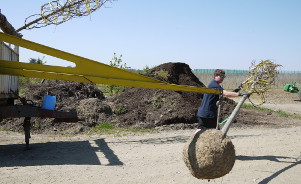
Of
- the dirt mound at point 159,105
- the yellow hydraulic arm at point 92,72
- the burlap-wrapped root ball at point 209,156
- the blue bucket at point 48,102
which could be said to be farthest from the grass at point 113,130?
the yellow hydraulic arm at point 92,72

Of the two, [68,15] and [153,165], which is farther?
[68,15]

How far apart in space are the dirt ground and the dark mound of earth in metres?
1.10

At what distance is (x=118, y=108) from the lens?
1329 centimetres

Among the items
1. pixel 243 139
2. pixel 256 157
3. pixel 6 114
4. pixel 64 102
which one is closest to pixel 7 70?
pixel 6 114

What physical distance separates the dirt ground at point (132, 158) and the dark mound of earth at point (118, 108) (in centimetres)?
110

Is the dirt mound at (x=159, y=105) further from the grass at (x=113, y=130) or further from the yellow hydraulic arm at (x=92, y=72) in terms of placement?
the yellow hydraulic arm at (x=92, y=72)

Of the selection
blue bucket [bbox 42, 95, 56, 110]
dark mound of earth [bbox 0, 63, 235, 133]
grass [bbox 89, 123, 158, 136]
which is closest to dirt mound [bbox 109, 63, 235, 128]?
dark mound of earth [bbox 0, 63, 235, 133]

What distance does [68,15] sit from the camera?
9.47 metres

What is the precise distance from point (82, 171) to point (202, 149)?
283cm

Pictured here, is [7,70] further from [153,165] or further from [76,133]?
[76,133]

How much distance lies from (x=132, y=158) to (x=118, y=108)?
6257 mm

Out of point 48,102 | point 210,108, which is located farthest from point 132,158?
point 48,102

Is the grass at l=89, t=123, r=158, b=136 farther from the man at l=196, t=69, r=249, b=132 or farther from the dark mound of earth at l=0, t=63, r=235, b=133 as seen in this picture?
the man at l=196, t=69, r=249, b=132

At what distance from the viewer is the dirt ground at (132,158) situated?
5688mm
